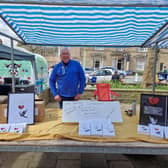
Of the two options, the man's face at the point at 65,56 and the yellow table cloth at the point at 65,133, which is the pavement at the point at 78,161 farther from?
the man's face at the point at 65,56

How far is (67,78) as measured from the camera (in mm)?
2262

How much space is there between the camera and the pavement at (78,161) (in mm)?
2033

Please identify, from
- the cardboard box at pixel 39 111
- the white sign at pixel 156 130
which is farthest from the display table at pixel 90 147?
the cardboard box at pixel 39 111

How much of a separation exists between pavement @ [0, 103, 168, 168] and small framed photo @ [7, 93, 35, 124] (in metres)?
0.74

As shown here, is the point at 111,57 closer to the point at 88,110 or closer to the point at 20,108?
the point at 88,110

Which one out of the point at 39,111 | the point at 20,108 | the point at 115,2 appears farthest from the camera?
the point at 39,111

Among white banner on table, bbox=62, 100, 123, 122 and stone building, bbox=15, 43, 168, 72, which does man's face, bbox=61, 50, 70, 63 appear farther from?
stone building, bbox=15, 43, 168, 72

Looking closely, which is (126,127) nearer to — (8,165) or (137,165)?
(137,165)

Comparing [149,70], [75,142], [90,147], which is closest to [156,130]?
[90,147]

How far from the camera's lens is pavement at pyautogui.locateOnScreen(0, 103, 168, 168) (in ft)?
6.67

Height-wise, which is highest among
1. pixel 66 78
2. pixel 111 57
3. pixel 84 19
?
pixel 111 57

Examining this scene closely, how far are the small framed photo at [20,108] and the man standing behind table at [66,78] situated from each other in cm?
59

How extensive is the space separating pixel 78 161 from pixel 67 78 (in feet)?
3.50

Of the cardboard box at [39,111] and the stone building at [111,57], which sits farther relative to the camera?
the stone building at [111,57]
